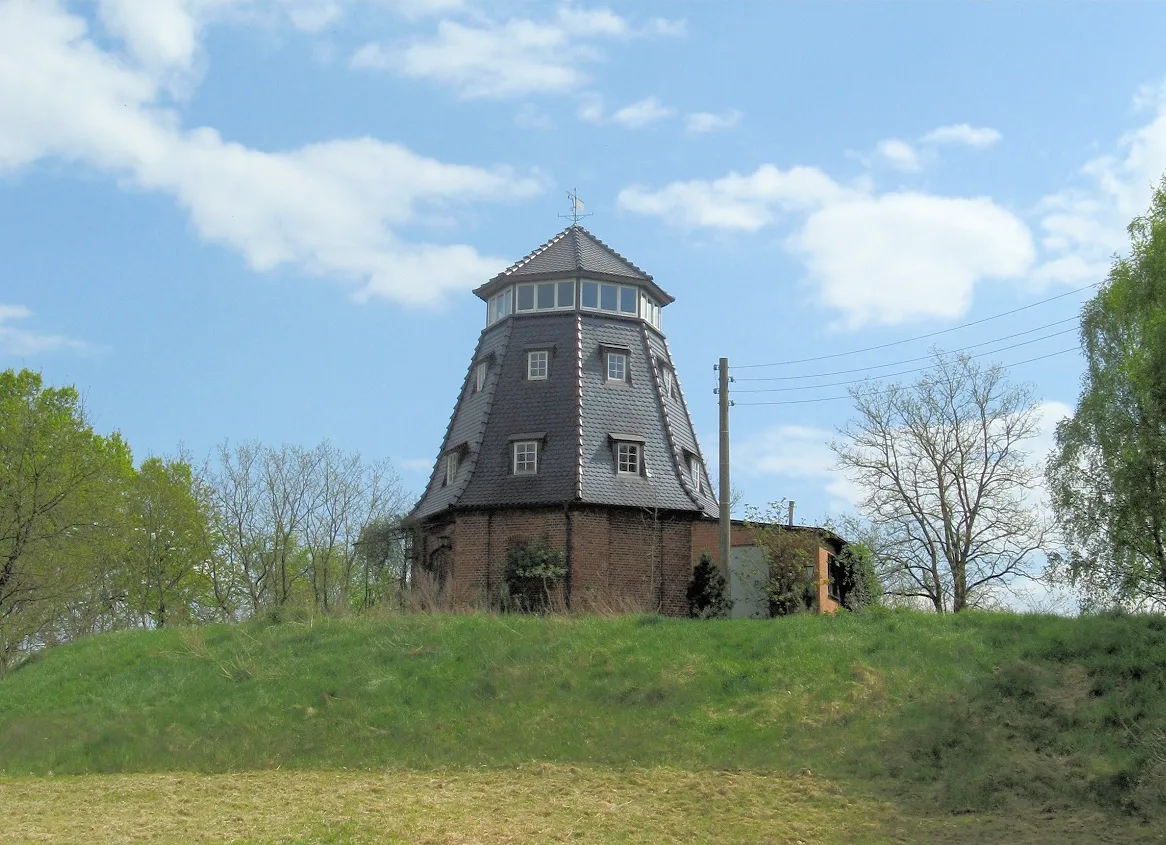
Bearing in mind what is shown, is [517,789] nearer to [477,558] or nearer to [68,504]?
[477,558]

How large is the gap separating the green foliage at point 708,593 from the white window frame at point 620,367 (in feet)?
22.9

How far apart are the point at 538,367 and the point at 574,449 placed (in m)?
3.19

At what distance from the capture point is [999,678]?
19.0 meters

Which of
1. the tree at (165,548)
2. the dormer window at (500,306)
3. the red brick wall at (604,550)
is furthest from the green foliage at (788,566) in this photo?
the tree at (165,548)

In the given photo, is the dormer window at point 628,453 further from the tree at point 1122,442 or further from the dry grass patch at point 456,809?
the dry grass patch at point 456,809

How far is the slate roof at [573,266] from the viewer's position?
3522 cm

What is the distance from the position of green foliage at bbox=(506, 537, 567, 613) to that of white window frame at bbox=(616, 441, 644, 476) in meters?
3.02

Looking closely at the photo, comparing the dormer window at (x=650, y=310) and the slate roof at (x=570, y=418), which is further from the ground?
the dormer window at (x=650, y=310)

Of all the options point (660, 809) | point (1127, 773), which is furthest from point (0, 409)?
point (1127, 773)

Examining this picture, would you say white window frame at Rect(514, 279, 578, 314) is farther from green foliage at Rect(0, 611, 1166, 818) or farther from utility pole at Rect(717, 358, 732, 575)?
green foliage at Rect(0, 611, 1166, 818)

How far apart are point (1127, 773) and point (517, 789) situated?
771 centimetres

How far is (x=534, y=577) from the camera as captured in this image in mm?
30656

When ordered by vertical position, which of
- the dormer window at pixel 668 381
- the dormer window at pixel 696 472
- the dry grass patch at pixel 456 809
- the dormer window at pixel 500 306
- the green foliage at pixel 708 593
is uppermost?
the dormer window at pixel 500 306

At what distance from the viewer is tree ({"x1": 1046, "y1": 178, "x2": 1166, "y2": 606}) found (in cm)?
2094
